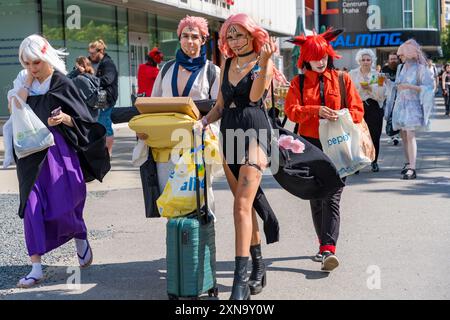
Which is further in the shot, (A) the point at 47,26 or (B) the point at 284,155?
(A) the point at 47,26

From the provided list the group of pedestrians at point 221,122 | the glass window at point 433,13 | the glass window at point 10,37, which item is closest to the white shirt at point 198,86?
the group of pedestrians at point 221,122

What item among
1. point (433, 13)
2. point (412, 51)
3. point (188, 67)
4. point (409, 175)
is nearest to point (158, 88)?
point (188, 67)

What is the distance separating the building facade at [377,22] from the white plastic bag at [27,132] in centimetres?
5294

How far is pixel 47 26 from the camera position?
20.8 metres

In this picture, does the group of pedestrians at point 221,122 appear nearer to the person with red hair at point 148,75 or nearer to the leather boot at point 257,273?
the leather boot at point 257,273

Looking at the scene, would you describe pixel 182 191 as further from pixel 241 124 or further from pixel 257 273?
pixel 257 273

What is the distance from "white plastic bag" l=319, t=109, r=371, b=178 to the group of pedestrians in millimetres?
87

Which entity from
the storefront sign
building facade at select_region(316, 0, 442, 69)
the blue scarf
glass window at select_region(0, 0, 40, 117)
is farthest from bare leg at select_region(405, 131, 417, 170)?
the storefront sign

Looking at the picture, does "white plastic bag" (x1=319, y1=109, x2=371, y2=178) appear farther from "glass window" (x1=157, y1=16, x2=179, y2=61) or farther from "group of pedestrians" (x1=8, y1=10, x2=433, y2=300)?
"glass window" (x1=157, y1=16, x2=179, y2=61)

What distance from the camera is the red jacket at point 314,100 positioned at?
6.20 m

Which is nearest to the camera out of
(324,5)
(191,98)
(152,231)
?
(191,98)
